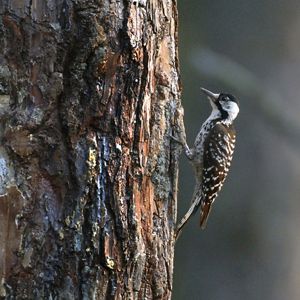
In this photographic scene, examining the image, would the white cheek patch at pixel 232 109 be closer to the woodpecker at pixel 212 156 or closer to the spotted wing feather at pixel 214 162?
the woodpecker at pixel 212 156

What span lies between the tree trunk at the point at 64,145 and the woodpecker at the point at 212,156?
7.76 feet

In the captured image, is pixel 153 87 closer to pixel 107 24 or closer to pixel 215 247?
pixel 107 24

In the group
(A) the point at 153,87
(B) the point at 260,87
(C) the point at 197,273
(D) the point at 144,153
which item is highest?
(B) the point at 260,87

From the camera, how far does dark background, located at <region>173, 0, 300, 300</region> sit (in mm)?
7500

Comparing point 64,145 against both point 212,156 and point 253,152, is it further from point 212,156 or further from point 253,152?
point 253,152

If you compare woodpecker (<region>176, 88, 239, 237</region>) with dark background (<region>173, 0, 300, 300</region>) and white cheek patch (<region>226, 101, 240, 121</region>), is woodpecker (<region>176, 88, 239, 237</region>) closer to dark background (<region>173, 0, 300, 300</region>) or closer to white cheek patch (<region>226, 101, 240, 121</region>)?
white cheek patch (<region>226, 101, 240, 121</region>)

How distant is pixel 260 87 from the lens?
7613 mm

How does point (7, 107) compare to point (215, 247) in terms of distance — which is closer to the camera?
point (7, 107)

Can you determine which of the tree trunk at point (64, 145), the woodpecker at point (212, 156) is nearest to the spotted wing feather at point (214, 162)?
the woodpecker at point (212, 156)

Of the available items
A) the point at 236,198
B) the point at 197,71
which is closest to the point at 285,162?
the point at 236,198

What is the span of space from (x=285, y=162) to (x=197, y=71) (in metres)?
1.16

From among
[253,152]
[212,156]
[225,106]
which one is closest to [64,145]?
[212,156]

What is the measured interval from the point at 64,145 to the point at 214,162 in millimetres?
2660

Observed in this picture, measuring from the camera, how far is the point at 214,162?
6.67 metres
